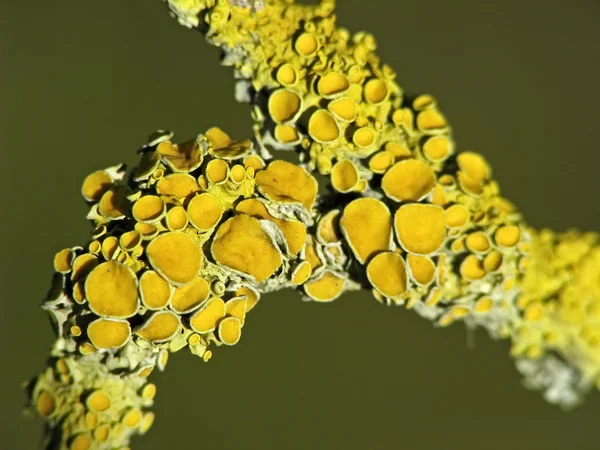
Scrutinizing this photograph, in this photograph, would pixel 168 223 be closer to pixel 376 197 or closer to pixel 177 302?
pixel 177 302

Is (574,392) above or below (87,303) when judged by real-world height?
above

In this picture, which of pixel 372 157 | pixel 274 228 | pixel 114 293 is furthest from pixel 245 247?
pixel 372 157

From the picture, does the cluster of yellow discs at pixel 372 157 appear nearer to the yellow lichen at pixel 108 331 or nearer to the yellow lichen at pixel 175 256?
the yellow lichen at pixel 175 256

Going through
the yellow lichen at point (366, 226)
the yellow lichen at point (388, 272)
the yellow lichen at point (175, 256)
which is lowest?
the yellow lichen at point (175, 256)

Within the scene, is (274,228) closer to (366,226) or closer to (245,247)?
(245,247)

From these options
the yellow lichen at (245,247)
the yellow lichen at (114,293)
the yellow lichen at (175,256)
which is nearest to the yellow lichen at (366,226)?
the yellow lichen at (245,247)

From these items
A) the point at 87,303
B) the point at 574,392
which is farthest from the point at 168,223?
the point at 574,392

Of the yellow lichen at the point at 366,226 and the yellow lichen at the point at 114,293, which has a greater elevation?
the yellow lichen at the point at 366,226

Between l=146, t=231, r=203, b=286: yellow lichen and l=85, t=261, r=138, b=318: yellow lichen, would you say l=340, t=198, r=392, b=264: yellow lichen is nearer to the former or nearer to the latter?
l=146, t=231, r=203, b=286: yellow lichen
